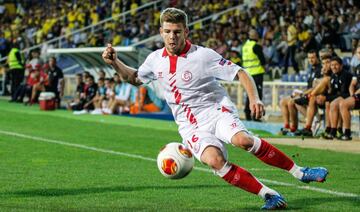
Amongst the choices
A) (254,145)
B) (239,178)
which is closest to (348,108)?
(254,145)

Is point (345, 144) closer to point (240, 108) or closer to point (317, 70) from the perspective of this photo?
point (317, 70)

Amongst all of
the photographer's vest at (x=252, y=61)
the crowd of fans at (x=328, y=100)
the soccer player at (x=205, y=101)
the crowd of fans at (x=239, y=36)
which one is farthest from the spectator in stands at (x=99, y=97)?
the soccer player at (x=205, y=101)

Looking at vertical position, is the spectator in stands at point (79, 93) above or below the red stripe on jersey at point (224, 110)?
below

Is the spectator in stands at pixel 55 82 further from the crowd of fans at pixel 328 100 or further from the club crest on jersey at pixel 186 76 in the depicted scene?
the club crest on jersey at pixel 186 76

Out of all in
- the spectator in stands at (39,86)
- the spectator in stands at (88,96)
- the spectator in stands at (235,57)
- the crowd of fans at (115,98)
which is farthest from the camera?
the spectator in stands at (39,86)

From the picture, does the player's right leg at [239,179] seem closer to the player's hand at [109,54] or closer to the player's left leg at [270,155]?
the player's left leg at [270,155]

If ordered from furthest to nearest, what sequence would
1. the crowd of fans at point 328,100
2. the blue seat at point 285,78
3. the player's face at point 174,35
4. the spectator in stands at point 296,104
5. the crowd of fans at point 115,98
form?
the crowd of fans at point 115,98, the blue seat at point 285,78, the spectator in stands at point 296,104, the crowd of fans at point 328,100, the player's face at point 174,35

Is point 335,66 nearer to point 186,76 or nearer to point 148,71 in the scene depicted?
point 148,71

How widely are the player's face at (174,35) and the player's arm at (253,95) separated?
59 centimetres

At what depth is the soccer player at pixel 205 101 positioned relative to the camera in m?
8.42

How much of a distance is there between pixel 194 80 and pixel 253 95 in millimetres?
634

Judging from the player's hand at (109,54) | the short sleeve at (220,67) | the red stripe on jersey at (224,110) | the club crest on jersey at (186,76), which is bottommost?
the red stripe on jersey at (224,110)

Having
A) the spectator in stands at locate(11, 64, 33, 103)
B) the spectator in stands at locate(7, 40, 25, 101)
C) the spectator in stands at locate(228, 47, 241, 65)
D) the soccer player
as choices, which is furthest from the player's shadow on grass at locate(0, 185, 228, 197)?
the spectator in stands at locate(7, 40, 25, 101)

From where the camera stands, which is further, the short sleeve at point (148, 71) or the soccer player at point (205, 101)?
the short sleeve at point (148, 71)
